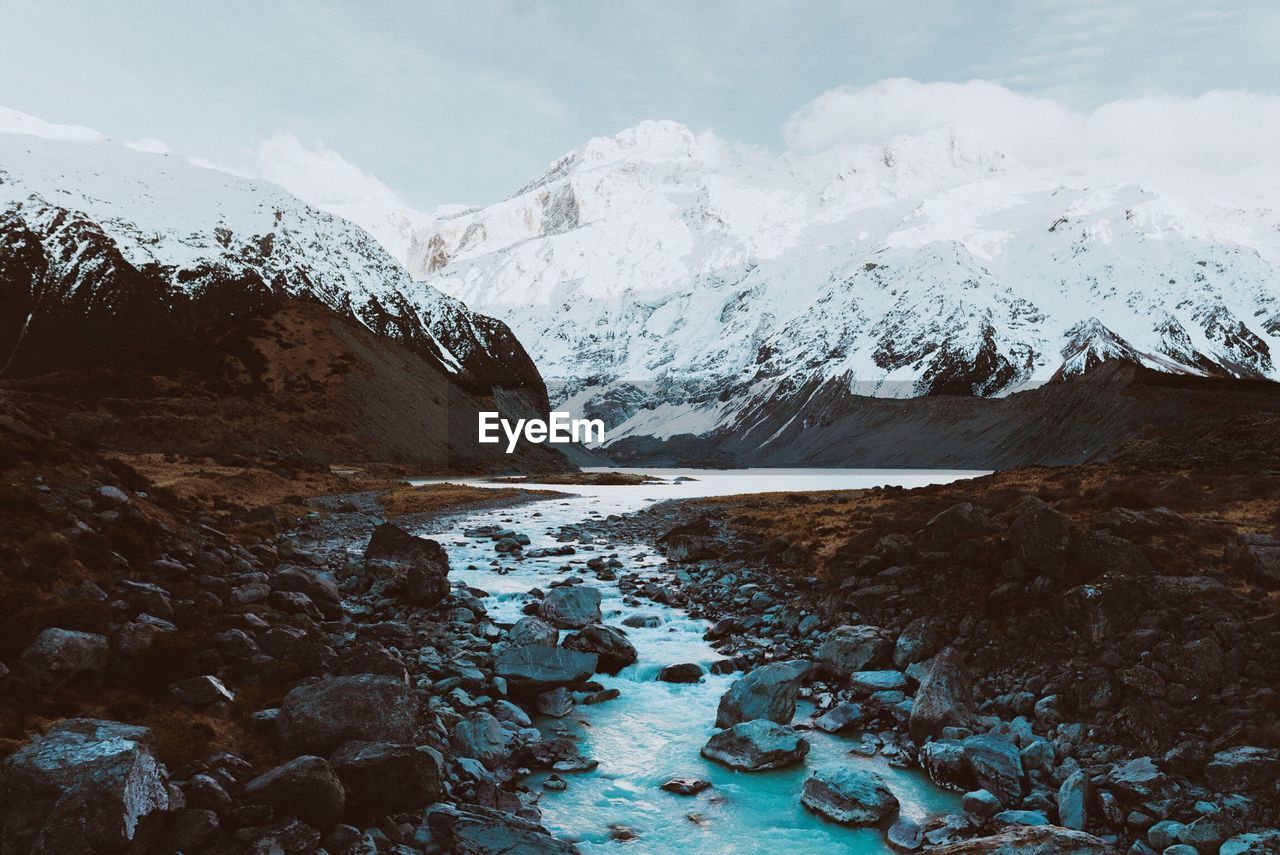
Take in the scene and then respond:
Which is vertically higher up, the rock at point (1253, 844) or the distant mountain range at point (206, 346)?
the distant mountain range at point (206, 346)

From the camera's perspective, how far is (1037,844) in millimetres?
10344

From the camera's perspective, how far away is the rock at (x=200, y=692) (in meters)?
12.5

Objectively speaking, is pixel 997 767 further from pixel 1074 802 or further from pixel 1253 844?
pixel 1253 844

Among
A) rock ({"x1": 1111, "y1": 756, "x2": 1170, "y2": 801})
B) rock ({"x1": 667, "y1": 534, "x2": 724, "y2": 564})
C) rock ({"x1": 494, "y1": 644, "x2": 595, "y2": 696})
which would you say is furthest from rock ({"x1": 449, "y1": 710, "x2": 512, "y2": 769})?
rock ({"x1": 667, "y1": 534, "x2": 724, "y2": 564})

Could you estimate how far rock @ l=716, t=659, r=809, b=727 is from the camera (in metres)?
16.8

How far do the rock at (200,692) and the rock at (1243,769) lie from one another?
52.7 feet

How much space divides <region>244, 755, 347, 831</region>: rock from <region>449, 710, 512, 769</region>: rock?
366 centimetres

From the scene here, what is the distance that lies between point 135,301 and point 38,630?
19627 cm

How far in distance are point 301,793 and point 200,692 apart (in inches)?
137

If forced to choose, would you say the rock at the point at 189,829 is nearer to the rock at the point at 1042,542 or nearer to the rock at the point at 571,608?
the rock at the point at 571,608

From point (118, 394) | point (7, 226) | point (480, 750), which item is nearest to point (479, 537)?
point (480, 750)

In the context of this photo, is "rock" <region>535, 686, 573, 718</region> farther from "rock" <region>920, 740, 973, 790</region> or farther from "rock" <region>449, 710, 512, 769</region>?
"rock" <region>920, 740, 973, 790</region>

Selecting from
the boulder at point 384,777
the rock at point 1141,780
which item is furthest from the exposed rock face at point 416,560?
the rock at point 1141,780

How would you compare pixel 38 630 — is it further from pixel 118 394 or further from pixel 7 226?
pixel 7 226
